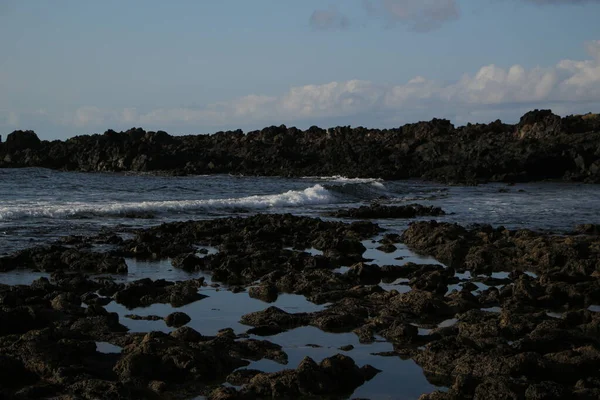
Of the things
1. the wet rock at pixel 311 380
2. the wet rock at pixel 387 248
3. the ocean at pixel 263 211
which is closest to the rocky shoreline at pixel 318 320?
the wet rock at pixel 311 380

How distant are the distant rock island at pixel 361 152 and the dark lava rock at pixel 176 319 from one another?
123 feet

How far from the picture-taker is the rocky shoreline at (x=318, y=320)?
8.15m

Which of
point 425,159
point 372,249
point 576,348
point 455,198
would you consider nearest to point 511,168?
point 425,159

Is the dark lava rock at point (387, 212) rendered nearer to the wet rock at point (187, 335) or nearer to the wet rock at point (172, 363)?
the wet rock at point (187, 335)

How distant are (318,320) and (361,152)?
52.5 m

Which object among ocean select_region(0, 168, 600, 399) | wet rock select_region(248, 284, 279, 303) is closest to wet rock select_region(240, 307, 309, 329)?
ocean select_region(0, 168, 600, 399)

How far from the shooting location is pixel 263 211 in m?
30.4

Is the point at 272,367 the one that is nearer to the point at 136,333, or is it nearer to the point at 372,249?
the point at 136,333

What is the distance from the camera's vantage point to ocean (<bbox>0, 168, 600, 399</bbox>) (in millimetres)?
9656

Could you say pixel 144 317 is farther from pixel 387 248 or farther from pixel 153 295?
pixel 387 248

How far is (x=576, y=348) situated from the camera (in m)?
9.04

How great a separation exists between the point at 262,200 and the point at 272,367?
24.4m

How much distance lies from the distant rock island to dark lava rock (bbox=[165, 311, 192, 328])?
37.4 meters

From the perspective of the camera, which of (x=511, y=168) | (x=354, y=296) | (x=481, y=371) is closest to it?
(x=481, y=371)
